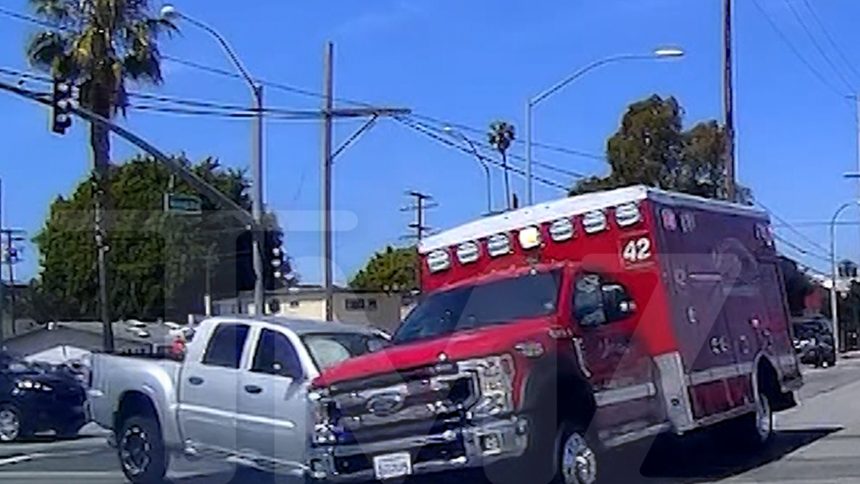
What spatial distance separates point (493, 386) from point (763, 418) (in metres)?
7.02

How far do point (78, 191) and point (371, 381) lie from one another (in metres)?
69.4

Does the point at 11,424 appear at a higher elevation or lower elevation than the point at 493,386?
lower

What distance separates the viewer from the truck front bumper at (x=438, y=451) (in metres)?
13.0

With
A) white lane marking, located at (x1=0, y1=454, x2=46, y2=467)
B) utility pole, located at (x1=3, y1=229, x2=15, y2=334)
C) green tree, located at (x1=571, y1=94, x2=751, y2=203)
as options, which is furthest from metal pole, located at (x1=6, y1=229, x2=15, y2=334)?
white lane marking, located at (x1=0, y1=454, x2=46, y2=467)

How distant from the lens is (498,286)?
15.3 m

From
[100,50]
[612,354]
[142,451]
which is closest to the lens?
[612,354]

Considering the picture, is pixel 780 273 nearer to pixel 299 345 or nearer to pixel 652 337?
pixel 652 337

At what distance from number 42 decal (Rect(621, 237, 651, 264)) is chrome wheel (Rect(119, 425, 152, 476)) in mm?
5491

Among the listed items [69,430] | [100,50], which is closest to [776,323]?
[69,430]

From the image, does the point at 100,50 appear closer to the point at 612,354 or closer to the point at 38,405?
the point at 38,405

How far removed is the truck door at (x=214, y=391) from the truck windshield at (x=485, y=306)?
170 centimetres

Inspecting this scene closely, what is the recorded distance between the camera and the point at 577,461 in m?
14.0

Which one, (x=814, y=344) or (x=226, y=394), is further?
(x=814, y=344)

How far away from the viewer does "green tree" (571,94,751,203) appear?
201 feet
